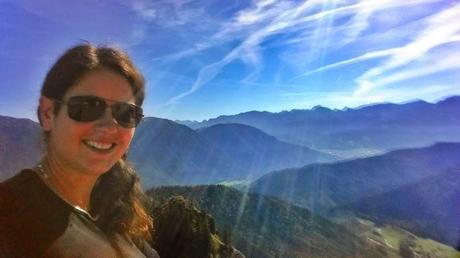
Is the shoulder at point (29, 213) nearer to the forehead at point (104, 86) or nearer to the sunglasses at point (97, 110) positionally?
the sunglasses at point (97, 110)

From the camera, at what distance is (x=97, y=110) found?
2.66 metres

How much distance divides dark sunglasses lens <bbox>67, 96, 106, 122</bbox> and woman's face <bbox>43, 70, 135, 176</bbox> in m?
0.03

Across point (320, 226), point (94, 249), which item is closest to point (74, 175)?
point (94, 249)

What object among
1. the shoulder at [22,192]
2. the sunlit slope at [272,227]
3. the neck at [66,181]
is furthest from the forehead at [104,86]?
A: the sunlit slope at [272,227]

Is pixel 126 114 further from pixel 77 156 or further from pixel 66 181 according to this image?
pixel 66 181

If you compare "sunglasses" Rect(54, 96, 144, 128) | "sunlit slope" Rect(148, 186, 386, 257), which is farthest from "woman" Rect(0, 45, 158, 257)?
"sunlit slope" Rect(148, 186, 386, 257)

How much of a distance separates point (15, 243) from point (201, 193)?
480 ft

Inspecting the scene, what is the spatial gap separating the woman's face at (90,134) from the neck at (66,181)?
0.02m

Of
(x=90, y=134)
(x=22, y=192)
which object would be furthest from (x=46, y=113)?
(x=22, y=192)

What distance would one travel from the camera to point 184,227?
47219 mm

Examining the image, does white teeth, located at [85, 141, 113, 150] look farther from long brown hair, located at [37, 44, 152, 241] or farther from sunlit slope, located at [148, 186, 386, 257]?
sunlit slope, located at [148, 186, 386, 257]

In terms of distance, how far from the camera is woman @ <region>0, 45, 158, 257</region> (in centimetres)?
229

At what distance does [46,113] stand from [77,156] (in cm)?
33

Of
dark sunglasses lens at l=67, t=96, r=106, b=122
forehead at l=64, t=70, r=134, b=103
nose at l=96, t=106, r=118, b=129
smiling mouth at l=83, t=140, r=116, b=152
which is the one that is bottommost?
smiling mouth at l=83, t=140, r=116, b=152
